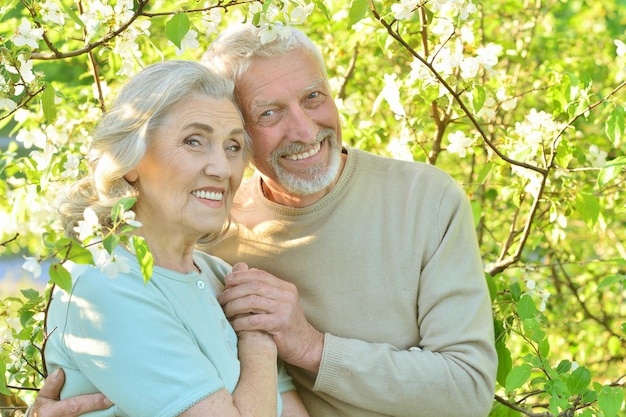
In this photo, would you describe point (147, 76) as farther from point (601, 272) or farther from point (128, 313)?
point (601, 272)

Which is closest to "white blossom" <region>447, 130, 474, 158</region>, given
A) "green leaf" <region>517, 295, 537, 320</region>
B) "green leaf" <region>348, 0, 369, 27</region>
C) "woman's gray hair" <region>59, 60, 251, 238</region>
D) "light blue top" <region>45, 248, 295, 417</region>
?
"green leaf" <region>517, 295, 537, 320</region>

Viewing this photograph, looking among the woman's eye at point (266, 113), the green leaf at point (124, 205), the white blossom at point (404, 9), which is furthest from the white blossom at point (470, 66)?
the green leaf at point (124, 205)

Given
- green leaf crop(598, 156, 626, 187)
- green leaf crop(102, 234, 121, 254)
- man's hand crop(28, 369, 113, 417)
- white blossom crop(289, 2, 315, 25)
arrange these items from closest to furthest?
green leaf crop(102, 234, 121, 254) → man's hand crop(28, 369, 113, 417) → white blossom crop(289, 2, 315, 25) → green leaf crop(598, 156, 626, 187)

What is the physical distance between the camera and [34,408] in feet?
7.18

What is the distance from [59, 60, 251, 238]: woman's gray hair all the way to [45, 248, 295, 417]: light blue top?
189mm

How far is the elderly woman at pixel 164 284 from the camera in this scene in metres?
1.97

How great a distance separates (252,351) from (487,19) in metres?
2.71

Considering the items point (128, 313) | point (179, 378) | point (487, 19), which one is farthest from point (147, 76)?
point (487, 19)

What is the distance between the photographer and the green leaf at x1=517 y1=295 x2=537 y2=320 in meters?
2.61

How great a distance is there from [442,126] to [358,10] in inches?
45.0

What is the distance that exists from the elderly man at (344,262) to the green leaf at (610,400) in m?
0.32

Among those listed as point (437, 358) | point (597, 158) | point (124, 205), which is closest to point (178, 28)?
point (124, 205)

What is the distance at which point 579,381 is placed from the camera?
2480 millimetres

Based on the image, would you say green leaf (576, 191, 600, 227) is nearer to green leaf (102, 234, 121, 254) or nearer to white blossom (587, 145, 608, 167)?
white blossom (587, 145, 608, 167)
